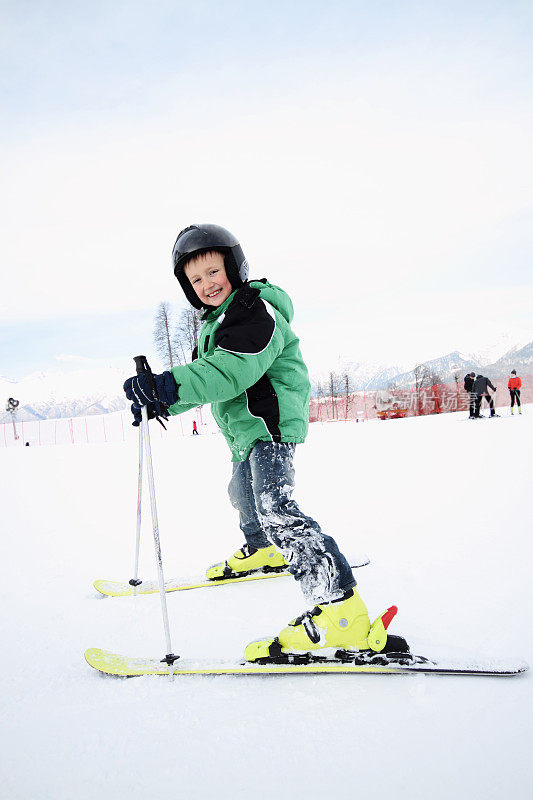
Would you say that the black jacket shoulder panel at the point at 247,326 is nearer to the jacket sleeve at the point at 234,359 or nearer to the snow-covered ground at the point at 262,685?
the jacket sleeve at the point at 234,359

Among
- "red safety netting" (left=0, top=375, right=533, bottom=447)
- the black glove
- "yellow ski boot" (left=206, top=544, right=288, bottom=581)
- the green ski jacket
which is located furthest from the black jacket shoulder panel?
"red safety netting" (left=0, top=375, right=533, bottom=447)

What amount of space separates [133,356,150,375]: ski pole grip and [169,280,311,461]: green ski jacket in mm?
112

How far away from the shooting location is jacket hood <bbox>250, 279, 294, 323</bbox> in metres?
2.10

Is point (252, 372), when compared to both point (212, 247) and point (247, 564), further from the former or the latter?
point (247, 564)

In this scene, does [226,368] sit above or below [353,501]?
above

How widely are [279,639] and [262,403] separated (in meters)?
1.04

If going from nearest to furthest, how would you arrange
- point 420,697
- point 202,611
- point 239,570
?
point 420,697, point 202,611, point 239,570

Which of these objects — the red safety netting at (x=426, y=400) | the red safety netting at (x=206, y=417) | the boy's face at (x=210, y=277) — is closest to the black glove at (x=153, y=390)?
the boy's face at (x=210, y=277)

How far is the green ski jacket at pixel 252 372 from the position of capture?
187 cm

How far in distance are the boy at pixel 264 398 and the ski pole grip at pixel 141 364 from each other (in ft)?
0.20

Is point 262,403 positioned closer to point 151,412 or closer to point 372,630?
point 151,412

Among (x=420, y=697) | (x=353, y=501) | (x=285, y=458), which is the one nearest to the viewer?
(x=420, y=697)

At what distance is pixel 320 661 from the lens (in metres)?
1.84

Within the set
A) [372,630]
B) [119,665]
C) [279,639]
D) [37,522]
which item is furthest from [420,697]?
[37,522]
